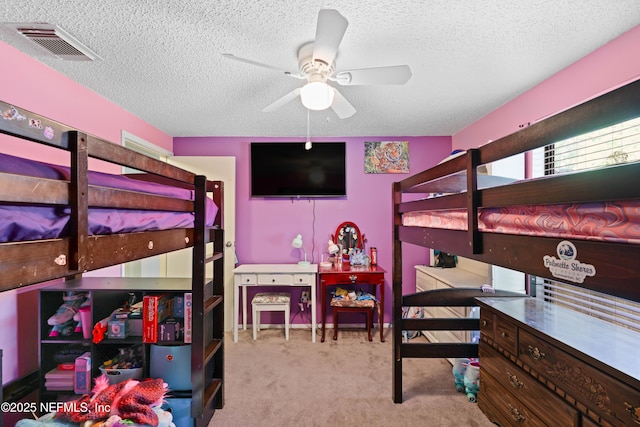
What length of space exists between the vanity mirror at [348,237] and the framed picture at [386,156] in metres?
0.75

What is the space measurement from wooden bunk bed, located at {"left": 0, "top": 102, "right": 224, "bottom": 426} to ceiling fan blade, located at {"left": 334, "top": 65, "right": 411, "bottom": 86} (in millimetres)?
1081

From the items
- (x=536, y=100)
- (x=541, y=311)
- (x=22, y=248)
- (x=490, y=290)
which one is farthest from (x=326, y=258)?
(x=22, y=248)

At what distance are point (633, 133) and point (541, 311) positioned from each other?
115 cm

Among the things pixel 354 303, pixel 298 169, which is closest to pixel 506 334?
pixel 354 303

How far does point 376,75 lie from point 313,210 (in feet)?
7.11

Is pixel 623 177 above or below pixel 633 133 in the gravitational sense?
below

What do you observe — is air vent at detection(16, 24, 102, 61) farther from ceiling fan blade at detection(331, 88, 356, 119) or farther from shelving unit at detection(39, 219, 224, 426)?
ceiling fan blade at detection(331, 88, 356, 119)

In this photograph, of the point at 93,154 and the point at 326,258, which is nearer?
the point at 93,154

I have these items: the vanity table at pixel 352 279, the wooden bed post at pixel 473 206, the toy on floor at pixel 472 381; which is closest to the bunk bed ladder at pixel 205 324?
the vanity table at pixel 352 279

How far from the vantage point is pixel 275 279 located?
3.19m

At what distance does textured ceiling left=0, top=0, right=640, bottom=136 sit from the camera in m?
1.42

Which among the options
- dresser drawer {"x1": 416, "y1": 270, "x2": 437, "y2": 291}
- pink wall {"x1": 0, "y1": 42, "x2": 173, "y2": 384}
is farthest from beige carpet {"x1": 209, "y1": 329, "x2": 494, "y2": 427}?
pink wall {"x1": 0, "y1": 42, "x2": 173, "y2": 384}

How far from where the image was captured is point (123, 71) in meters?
2.03

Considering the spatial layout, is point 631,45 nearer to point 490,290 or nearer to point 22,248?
point 490,290
